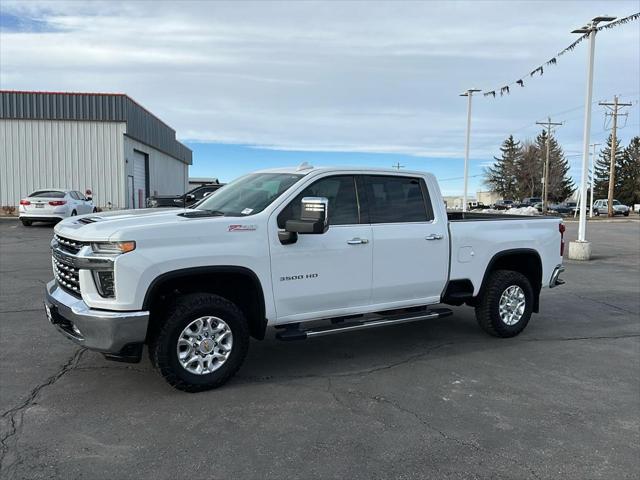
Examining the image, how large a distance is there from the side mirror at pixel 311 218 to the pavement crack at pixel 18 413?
2.49 meters

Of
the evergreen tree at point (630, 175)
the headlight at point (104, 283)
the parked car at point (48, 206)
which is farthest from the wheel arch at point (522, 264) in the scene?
the evergreen tree at point (630, 175)

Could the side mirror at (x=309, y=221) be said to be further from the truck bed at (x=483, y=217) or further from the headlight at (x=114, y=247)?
the truck bed at (x=483, y=217)

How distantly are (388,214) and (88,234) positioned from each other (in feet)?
9.46

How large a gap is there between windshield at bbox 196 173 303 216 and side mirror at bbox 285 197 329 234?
0.47 metres

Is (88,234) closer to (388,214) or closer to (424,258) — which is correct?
(388,214)

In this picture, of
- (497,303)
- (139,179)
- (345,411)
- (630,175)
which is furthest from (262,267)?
(630,175)

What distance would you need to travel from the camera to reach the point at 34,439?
371 centimetres

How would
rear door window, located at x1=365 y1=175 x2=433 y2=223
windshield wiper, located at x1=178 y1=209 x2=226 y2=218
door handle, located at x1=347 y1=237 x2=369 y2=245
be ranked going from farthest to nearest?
rear door window, located at x1=365 y1=175 x2=433 y2=223 → door handle, located at x1=347 y1=237 x2=369 y2=245 → windshield wiper, located at x1=178 y1=209 x2=226 y2=218

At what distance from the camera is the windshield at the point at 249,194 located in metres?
5.08

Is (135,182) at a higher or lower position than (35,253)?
higher

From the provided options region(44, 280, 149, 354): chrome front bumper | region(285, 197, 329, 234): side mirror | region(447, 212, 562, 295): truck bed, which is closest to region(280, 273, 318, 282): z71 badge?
region(285, 197, 329, 234): side mirror

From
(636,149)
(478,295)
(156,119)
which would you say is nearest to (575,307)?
(478,295)

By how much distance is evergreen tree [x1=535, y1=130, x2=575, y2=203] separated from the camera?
8744cm

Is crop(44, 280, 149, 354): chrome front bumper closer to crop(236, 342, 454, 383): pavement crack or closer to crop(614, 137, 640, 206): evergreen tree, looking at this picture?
crop(236, 342, 454, 383): pavement crack
